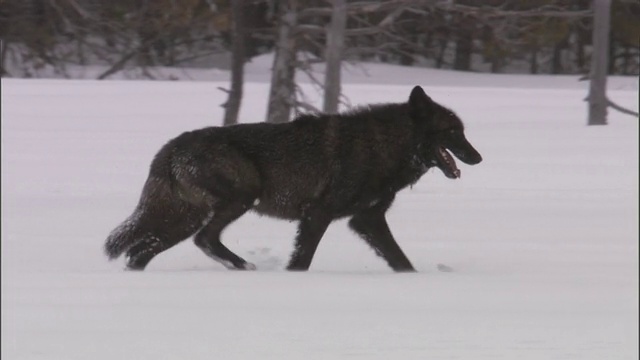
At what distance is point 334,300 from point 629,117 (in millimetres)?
17410

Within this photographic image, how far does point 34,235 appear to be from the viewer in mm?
9617

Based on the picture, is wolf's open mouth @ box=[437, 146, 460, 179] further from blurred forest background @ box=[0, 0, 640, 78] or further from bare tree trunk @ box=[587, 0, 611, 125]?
bare tree trunk @ box=[587, 0, 611, 125]

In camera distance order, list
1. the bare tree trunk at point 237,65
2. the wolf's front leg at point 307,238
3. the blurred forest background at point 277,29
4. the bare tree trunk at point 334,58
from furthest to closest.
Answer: the blurred forest background at point 277,29, the bare tree trunk at point 334,58, the bare tree trunk at point 237,65, the wolf's front leg at point 307,238

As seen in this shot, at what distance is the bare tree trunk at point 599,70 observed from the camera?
67.1ft

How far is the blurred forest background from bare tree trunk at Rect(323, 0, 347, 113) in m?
0.20

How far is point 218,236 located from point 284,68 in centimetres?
1192

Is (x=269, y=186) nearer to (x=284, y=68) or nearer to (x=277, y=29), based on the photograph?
(x=284, y=68)

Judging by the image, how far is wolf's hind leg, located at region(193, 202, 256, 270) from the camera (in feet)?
26.6

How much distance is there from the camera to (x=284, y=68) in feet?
65.4

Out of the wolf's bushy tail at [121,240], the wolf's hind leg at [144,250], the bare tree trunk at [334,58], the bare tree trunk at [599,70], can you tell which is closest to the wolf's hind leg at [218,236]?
the wolf's hind leg at [144,250]

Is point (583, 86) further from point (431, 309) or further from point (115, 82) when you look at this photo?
point (431, 309)

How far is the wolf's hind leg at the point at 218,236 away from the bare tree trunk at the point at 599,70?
43.4 ft

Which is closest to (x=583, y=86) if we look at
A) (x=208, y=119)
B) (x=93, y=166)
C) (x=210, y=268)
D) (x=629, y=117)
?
(x=629, y=117)

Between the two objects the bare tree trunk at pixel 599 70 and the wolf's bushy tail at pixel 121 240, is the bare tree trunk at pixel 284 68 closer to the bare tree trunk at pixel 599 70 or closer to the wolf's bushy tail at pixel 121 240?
the bare tree trunk at pixel 599 70
